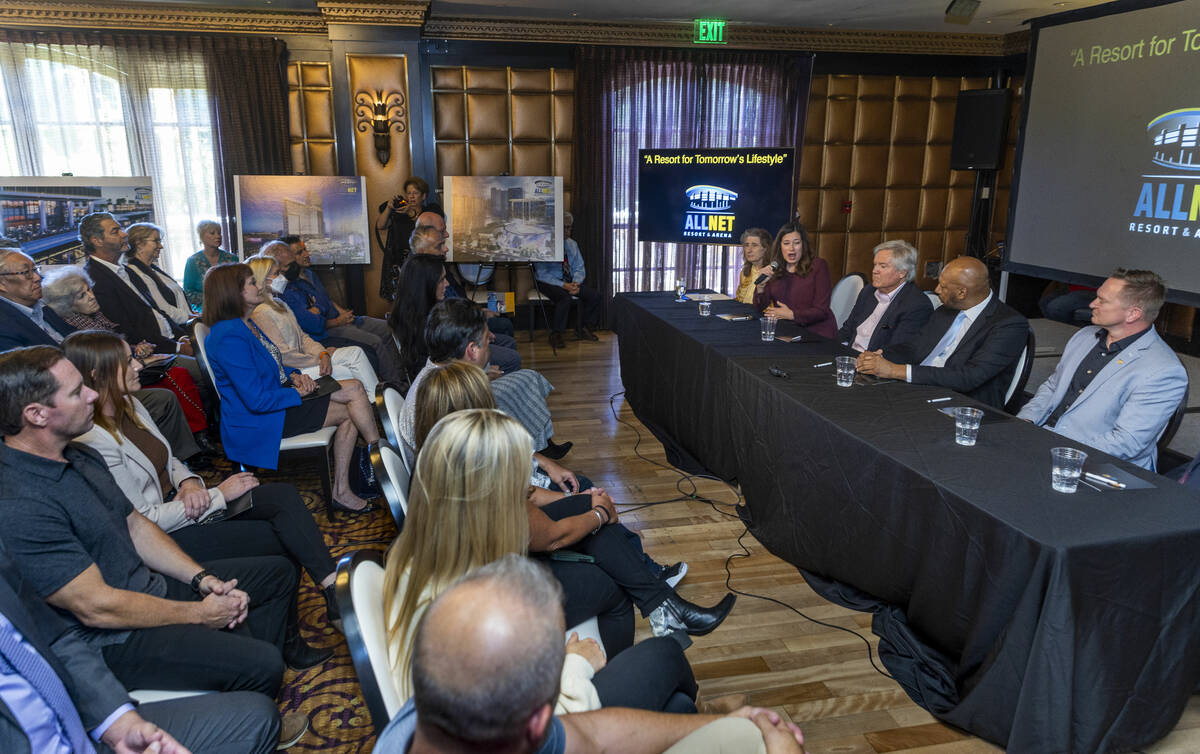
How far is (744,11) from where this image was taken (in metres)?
6.95

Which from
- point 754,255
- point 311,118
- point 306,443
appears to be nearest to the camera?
point 306,443

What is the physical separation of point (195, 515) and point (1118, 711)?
278 cm

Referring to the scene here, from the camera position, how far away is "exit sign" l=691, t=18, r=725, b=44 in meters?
7.51

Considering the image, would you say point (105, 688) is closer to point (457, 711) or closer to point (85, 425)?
point (85, 425)

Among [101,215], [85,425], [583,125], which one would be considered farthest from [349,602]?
[583,125]

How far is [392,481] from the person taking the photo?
6.53 ft

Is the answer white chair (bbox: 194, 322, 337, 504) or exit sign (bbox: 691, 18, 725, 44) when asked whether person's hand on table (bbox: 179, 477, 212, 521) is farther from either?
exit sign (bbox: 691, 18, 725, 44)

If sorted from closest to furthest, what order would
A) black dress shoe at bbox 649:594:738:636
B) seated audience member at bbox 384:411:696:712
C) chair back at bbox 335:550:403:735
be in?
chair back at bbox 335:550:403:735 → seated audience member at bbox 384:411:696:712 → black dress shoe at bbox 649:594:738:636

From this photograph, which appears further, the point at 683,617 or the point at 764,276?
the point at 764,276

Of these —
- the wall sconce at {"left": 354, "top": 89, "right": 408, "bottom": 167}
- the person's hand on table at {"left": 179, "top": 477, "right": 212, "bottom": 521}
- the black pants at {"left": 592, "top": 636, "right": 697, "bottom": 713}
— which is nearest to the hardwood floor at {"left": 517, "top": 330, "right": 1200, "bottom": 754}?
the black pants at {"left": 592, "top": 636, "right": 697, "bottom": 713}

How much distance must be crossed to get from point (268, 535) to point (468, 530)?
1.28 metres

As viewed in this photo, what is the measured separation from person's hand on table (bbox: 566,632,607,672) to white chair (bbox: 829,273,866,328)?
3877 mm

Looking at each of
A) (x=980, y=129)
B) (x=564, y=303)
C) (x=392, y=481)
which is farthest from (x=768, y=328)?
(x=980, y=129)

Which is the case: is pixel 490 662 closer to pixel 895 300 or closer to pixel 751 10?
pixel 895 300
